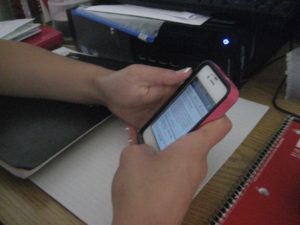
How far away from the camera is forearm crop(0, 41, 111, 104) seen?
1.80ft

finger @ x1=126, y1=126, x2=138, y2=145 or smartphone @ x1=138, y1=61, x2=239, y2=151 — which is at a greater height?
smartphone @ x1=138, y1=61, x2=239, y2=151

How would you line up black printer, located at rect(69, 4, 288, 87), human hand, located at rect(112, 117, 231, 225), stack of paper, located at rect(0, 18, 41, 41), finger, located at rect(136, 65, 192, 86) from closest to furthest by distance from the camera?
human hand, located at rect(112, 117, 231, 225) → finger, located at rect(136, 65, 192, 86) → black printer, located at rect(69, 4, 288, 87) → stack of paper, located at rect(0, 18, 41, 41)

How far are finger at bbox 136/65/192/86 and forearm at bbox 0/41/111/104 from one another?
11cm

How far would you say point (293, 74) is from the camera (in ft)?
1.73

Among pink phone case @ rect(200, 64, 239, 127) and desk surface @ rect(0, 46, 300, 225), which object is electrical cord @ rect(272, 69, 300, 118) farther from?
pink phone case @ rect(200, 64, 239, 127)

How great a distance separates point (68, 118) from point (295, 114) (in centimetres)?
36

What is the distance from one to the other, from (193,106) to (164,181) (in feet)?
0.35

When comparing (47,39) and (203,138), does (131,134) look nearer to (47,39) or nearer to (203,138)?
(203,138)

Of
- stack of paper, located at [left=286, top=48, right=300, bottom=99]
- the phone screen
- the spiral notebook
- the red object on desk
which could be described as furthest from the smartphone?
the red object on desk

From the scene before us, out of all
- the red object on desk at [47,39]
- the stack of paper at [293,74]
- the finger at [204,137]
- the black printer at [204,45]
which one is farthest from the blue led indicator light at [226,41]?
the red object on desk at [47,39]

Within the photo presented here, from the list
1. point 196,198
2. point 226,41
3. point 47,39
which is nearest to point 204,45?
point 226,41

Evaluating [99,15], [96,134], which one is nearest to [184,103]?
[96,134]

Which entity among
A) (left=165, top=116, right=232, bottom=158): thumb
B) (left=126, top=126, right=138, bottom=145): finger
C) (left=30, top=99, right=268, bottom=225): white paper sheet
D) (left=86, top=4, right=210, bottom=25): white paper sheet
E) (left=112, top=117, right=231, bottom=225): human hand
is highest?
(left=86, top=4, right=210, bottom=25): white paper sheet

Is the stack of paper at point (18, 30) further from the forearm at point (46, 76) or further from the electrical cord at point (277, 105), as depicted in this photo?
the electrical cord at point (277, 105)
